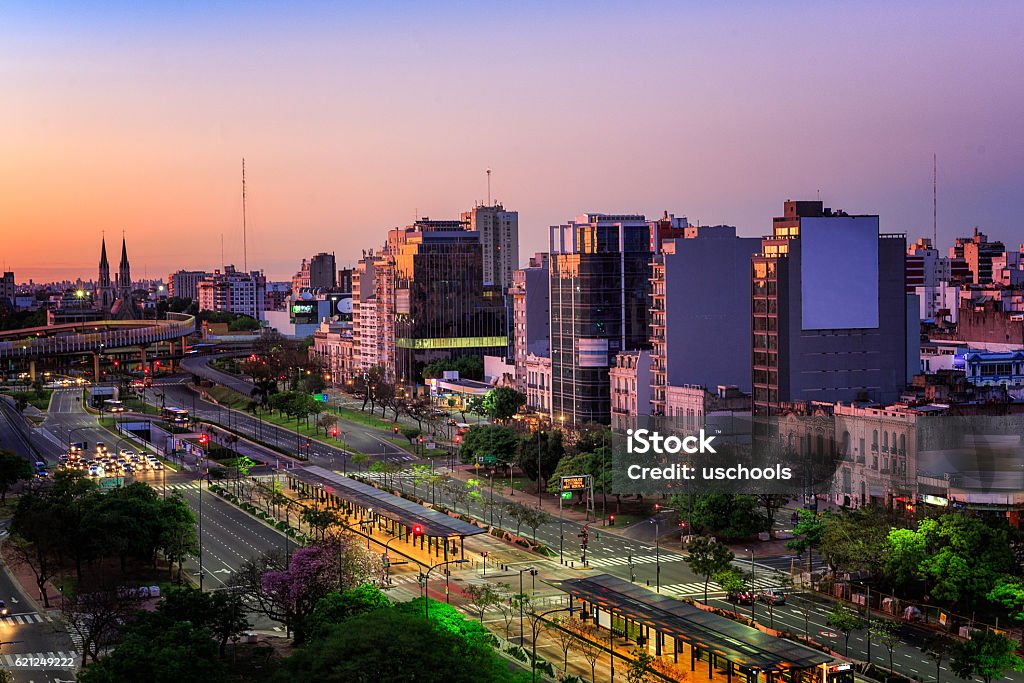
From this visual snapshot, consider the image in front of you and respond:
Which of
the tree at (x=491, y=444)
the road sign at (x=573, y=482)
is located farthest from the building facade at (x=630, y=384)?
the road sign at (x=573, y=482)

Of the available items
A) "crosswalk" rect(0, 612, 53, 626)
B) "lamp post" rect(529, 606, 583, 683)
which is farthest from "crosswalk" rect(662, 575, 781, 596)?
"crosswalk" rect(0, 612, 53, 626)

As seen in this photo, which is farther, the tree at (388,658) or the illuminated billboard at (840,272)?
the illuminated billboard at (840,272)

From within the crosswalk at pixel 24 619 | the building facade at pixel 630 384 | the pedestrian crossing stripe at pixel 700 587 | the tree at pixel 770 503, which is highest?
the building facade at pixel 630 384

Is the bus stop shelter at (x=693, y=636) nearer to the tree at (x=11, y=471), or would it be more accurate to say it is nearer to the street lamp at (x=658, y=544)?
the street lamp at (x=658, y=544)

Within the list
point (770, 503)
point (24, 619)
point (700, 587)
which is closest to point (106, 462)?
point (24, 619)

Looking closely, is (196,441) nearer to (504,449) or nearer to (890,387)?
(504,449)

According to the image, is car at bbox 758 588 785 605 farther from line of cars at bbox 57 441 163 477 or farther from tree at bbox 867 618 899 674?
line of cars at bbox 57 441 163 477

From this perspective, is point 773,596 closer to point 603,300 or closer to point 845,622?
point 845,622
